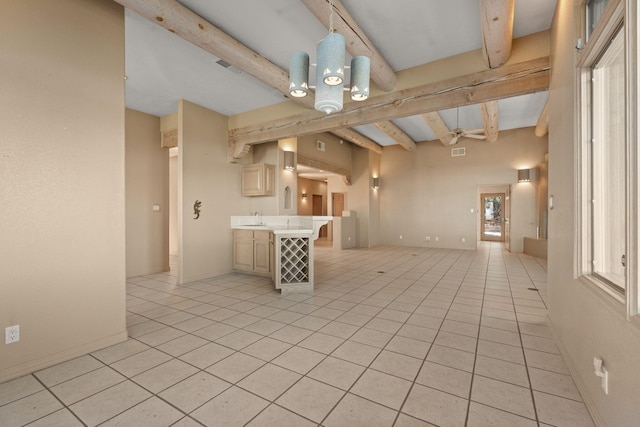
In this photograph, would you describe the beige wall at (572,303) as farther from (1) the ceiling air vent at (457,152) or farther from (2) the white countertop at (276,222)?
(1) the ceiling air vent at (457,152)

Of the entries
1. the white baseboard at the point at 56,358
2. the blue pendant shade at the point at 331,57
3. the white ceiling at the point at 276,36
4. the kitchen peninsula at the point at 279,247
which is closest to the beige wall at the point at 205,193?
the kitchen peninsula at the point at 279,247

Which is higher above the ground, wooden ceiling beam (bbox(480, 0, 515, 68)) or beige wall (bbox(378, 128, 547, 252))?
wooden ceiling beam (bbox(480, 0, 515, 68))

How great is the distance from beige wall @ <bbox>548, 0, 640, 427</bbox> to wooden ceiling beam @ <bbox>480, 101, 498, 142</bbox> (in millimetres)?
2604

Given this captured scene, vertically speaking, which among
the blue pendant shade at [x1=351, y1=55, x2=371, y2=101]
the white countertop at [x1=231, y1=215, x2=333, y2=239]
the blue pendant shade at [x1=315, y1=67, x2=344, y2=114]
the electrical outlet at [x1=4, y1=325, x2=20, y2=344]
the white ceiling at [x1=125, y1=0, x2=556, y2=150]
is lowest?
the electrical outlet at [x1=4, y1=325, x2=20, y2=344]

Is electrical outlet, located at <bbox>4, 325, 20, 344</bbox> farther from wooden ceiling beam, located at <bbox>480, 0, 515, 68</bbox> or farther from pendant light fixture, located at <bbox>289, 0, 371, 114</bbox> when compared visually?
wooden ceiling beam, located at <bbox>480, 0, 515, 68</bbox>

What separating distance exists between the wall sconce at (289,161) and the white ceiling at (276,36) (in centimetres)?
163

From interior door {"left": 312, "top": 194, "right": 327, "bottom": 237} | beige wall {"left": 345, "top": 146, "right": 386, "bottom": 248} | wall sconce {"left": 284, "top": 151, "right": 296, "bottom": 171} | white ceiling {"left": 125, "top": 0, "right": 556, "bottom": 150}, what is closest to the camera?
white ceiling {"left": 125, "top": 0, "right": 556, "bottom": 150}

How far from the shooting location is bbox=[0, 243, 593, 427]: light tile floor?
1.64 m

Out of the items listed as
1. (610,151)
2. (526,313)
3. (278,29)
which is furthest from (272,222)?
(610,151)

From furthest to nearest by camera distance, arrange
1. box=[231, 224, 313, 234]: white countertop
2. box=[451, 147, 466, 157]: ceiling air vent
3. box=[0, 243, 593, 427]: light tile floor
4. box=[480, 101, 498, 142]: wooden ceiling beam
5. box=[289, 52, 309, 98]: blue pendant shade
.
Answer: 1. box=[451, 147, 466, 157]: ceiling air vent
2. box=[480, 101, 498, 142]: wooden ceiling beam
3. box=[231, 224, 313, 234]: white countertop
4. box=[289, 52, 309, 98]: blue pendant shade
5. box=[0, 243, 593, 427]: light tile floor

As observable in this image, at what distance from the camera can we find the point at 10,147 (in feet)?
6.64

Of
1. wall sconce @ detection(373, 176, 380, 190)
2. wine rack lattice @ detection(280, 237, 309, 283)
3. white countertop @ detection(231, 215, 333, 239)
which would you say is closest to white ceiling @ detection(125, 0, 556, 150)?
white countertop @ detection(231, 215, 333, 239)

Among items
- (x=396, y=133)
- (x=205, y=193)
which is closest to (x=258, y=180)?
(x=205, y=193)

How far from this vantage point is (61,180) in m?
2.26
